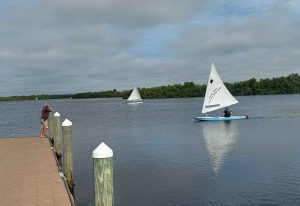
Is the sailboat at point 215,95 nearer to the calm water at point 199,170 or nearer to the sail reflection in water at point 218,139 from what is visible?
the sail reflection in water at point 218,139

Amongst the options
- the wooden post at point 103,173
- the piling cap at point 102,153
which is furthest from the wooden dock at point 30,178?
the piling cap at point 102,153

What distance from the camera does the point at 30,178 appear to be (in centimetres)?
1445

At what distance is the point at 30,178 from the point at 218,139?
90.3ft

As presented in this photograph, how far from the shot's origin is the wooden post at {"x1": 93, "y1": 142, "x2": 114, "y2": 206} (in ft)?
28.2

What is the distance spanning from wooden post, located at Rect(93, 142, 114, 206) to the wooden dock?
2.95 metres

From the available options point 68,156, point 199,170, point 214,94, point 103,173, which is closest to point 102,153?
point 103,173

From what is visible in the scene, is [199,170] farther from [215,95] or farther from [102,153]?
[215,95]

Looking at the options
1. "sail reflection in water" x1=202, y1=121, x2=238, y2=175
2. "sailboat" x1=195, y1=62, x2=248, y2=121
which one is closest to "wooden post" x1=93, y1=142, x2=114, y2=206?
"sail reflection in water" x1=202, y1=121, x2=238, y2=175

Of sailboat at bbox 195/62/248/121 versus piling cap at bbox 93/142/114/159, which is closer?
Result: piling cap at bbox 93/142/114/159

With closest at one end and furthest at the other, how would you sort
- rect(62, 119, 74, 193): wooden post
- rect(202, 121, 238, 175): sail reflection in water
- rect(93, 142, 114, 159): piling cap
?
rect(93, 142, 114, 159): piling cap < rect(62, 119, 74, 193): wooden post < rect(202, 121, 238, 175): sail reflection in water

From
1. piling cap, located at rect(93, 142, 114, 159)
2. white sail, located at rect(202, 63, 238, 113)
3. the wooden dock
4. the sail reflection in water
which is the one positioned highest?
white sail, located at rect(202, 63, 238, 113)

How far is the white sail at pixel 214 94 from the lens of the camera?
52.5 m

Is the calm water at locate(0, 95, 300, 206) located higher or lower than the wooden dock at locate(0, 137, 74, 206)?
lower

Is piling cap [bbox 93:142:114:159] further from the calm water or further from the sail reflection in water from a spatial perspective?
the sail reflection in water
